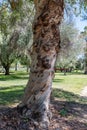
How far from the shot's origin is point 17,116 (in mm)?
6496

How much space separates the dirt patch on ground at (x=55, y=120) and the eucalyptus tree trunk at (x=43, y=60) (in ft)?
0.89

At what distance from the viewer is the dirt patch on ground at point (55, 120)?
20.2ft

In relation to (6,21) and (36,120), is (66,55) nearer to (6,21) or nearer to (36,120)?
(6,21)

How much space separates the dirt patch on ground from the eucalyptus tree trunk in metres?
0.27

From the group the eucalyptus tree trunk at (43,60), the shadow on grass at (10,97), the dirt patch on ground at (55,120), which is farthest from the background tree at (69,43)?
the eucalyptus tree trunk at (43,60)

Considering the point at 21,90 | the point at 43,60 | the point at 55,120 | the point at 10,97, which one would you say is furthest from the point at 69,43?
the point at 43,60

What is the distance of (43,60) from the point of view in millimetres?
6711

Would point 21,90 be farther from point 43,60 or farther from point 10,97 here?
point 43,60

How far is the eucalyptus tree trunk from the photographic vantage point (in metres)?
6.65

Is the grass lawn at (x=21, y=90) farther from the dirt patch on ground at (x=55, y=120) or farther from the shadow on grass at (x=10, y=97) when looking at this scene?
the dirt patch on ground at (x=55, y=120)

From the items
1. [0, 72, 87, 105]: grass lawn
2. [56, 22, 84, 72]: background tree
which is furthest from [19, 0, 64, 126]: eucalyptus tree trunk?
[56, 22, 84, 72]: background tree

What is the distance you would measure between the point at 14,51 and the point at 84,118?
78.0ft

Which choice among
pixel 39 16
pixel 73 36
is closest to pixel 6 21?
pixel 39 16

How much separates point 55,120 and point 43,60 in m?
1.64
